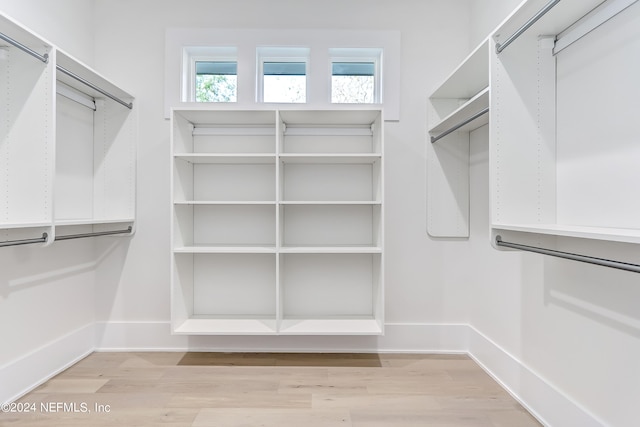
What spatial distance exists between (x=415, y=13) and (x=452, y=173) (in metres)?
1.13

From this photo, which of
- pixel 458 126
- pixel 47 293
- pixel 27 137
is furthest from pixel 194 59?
pixel 458 126

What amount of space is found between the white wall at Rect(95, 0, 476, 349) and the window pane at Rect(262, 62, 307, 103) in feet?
0.95

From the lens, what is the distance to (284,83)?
274 centimetres

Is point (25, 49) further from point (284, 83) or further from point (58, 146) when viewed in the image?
point (284, 83)

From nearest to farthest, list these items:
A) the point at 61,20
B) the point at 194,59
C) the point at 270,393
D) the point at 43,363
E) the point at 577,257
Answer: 1. the point at 577,257
2. the point at 270,393
3. the point at 43,363
4. the point at 61,20
5. the point at 194,59

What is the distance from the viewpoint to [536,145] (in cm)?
158

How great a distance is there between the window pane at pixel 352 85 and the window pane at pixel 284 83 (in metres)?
0.23

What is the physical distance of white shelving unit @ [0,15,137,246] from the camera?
1707 mm

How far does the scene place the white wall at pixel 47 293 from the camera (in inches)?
74.2

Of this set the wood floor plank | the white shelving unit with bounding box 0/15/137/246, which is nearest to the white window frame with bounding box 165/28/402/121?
the white shelving unit with bounding box 0/15/137/246

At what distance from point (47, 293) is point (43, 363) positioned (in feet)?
1.26

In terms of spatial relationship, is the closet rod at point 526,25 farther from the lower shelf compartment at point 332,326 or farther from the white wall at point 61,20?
the white wall at point 61,20

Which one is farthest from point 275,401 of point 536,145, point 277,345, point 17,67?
point 17,67

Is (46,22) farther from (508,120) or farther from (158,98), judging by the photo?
(508,120)
